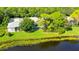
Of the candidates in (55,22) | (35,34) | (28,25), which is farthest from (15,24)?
(55,22)

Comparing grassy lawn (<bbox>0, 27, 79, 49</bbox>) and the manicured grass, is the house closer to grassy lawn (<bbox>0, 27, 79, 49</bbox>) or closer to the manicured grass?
grassy lawn (<bbox>0, 27, 79, 49</bbox>)

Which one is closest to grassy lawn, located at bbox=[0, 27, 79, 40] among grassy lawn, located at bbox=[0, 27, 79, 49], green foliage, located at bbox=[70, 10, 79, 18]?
grassy lawn, located at bbox=[0, 27, 79, 49]

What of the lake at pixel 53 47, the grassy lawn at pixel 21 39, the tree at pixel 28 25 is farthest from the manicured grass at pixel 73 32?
the tree at pixel 28 25

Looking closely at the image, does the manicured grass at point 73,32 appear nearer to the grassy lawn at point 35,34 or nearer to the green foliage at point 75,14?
the grassy lawn at point 35,34
